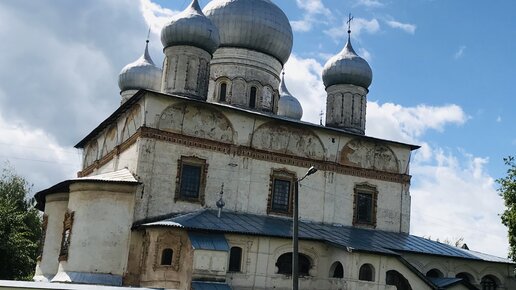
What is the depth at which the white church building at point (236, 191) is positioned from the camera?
18.9 meters

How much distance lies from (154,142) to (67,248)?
440 centimetres

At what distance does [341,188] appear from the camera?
74.9 feet

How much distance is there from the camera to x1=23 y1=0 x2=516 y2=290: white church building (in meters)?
18.9

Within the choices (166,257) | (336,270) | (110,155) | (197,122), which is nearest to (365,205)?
(336,270)

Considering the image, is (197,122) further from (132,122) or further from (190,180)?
(132,122)

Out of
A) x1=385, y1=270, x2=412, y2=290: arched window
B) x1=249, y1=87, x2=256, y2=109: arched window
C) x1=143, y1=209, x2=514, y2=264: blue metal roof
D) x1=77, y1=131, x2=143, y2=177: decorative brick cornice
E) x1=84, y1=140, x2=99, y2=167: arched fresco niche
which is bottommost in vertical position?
x1=385, y1=270, x2=412, y2=290: arched window

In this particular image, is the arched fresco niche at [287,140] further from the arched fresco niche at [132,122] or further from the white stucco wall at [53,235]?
the white stucco wall at [53,235]

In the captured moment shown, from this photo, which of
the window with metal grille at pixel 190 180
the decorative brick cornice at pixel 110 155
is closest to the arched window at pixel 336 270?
the window with metal grille at pixel 190 180

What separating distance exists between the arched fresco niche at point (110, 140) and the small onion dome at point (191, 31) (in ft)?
12.9

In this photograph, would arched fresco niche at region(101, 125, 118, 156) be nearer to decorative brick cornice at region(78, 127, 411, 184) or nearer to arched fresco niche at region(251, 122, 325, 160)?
decorative brick cornice at region(78, 127, 411, 184)

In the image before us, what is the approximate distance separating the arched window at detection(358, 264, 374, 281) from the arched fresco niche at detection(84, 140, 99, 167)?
40.0 feet

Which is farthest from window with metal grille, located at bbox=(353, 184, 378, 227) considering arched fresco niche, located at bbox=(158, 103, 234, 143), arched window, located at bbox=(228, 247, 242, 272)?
arched window, located at bbox=(228, 247, 242, 272)

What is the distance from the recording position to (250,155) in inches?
843

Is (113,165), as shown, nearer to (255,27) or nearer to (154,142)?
(154,142)
